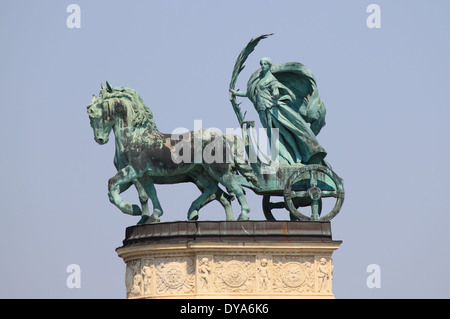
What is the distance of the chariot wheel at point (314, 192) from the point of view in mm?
35906

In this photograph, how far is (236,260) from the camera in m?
34.9

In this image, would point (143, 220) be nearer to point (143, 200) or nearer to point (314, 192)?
point (143, 200)

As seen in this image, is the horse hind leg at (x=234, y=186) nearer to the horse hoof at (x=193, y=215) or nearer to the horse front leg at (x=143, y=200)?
the horse hoof at (x=193, y=215)

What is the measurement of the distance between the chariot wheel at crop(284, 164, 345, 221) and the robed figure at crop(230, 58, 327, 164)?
587 mm

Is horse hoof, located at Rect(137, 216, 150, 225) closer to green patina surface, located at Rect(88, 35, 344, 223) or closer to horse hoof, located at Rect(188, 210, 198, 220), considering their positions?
green patina surface, located at Rect(88, 35, 344, 223)

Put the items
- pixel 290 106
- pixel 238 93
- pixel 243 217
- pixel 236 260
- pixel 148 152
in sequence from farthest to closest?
pixel 290 106
pixel 238 93
pixel 148 152
pixel 243 217
pixel 236 260

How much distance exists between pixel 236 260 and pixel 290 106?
4.53m

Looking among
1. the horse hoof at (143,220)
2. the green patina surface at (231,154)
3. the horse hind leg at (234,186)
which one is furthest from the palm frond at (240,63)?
the horse hoof at (143,220)

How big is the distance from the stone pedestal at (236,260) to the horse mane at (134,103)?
8.43ft

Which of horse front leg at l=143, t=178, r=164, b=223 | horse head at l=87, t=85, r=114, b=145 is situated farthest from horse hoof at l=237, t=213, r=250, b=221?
horse head at l=87, t=85, r=114, b=145

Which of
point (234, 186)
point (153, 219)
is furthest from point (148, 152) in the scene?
point (234, 186)
